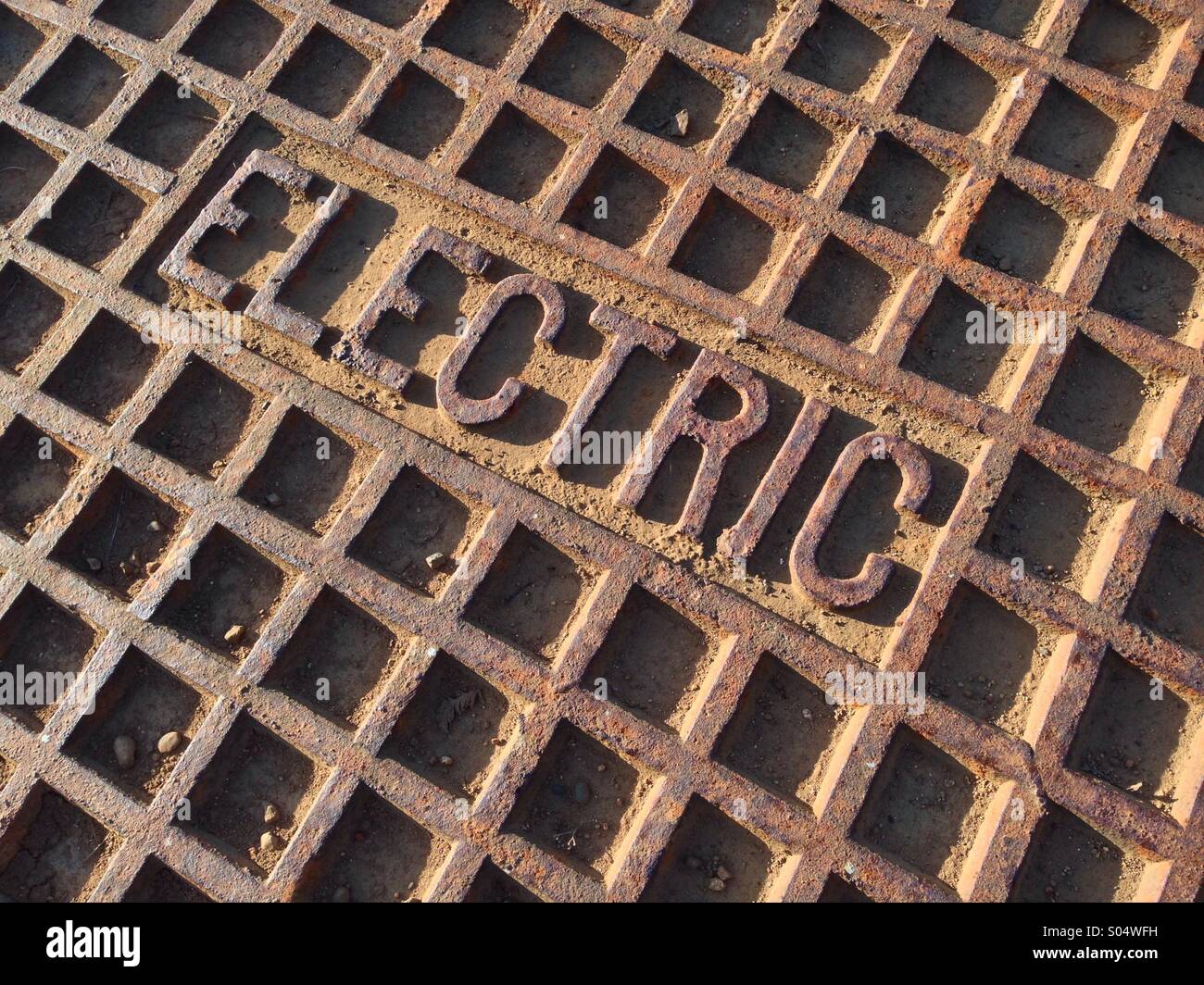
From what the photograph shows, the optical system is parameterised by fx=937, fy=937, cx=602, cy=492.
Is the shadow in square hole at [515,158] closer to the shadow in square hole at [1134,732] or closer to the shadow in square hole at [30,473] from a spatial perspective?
the shadow in square hole at [30,473]

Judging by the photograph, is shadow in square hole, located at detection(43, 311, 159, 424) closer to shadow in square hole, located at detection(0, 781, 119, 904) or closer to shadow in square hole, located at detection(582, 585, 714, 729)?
shadow in square hole, located at detection(0, 781, 119, 904)

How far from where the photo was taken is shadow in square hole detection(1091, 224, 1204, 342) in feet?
18.0

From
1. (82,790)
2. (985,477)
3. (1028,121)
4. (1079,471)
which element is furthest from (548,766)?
(1028,121)

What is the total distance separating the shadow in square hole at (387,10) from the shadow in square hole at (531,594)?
3.78 meters

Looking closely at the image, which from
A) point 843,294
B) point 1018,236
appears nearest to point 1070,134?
point 1018,236

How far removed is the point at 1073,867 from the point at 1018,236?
3564 millimetres

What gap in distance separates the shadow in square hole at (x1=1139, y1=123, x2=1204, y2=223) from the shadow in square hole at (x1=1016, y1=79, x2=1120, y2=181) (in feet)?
0.99

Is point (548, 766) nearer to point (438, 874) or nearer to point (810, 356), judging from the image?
point (438, 874)

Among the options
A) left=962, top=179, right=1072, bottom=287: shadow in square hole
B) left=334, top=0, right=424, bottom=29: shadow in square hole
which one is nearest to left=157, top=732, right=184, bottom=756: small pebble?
left=334, top=0, right=424, bottom=29: shadow in square hole

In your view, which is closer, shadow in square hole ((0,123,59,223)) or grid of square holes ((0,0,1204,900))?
grid of square holes ((0,0,1204,900))

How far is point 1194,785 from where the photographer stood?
4.73m

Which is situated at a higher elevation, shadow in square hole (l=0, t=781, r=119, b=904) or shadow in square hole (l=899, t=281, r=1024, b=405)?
shadow in square hole (l=899, t=281, r=1024, b=405)

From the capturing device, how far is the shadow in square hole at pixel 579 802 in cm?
482

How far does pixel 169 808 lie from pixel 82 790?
0.49 meters
